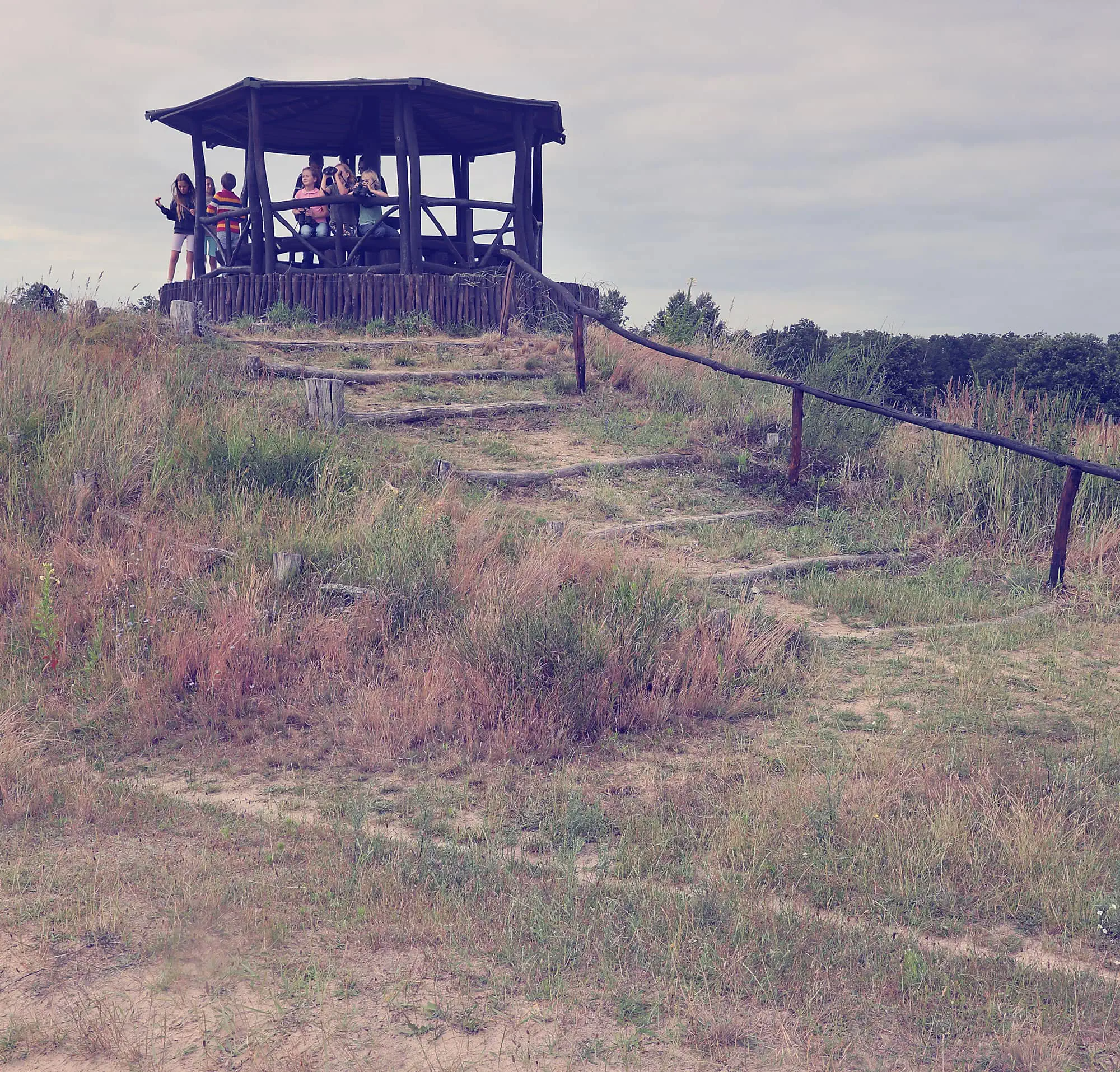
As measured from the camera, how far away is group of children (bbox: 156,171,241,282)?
635 inches

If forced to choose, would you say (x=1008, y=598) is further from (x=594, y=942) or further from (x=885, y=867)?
(x=594, y=942)

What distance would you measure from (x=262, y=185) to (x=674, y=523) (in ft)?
30.8

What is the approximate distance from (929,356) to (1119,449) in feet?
35.3

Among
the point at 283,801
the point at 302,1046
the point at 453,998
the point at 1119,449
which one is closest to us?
the point at 302,1046

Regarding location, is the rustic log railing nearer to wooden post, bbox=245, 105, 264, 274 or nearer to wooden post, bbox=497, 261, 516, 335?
wooden post, bbox=497, 261, 516, 335

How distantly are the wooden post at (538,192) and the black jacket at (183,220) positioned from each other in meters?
5.32

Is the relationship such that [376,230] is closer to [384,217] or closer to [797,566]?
[384,217]

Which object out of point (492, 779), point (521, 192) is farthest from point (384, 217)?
point (492, 779)

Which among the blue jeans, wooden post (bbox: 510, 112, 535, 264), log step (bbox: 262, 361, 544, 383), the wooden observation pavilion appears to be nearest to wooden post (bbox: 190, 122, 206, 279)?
the wooden observation pavilion

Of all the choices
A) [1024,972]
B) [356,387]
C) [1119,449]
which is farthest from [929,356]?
A: [1024,972]

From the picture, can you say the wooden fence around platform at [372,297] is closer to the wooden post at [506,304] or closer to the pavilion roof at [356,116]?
the wooden post at [506,304]

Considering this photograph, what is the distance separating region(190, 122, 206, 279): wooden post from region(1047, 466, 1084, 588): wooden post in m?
13.0

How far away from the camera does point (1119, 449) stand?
32.7 ft

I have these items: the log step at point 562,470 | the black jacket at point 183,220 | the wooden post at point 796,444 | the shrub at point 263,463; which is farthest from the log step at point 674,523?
the black jacket at point 183,220
